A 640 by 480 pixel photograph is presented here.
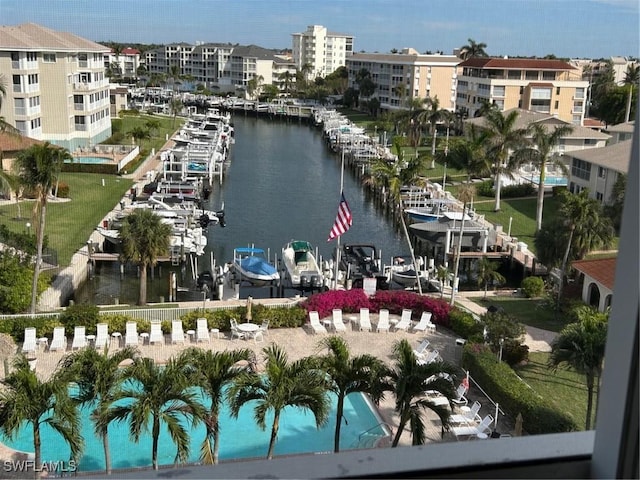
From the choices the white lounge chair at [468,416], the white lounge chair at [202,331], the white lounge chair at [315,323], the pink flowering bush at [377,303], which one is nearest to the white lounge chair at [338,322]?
the white lounge chair at [315,323]

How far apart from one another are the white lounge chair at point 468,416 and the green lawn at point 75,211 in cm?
866

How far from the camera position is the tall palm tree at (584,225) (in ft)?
36.7

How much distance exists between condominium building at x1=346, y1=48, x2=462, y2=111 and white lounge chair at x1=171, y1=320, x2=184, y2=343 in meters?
34.4

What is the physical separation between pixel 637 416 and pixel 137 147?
87.1 ft

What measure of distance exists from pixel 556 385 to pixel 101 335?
583cm

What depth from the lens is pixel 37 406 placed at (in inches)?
214

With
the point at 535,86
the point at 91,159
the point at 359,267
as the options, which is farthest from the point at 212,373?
the point at 535,86

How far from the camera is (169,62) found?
58438 mm

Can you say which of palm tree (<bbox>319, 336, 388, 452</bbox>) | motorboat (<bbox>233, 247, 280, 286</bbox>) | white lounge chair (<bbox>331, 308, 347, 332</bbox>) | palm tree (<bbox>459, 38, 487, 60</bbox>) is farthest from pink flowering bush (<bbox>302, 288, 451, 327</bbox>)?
palm tree (<bbox>319, 336, 388, 452</bbox>)

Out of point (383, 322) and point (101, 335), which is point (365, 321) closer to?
point (383, 322)

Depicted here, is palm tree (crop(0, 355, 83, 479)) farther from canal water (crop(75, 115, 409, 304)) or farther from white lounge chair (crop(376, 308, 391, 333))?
canal water (crop(75, 115, 409, 304))

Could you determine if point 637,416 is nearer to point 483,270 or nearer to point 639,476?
point 639,476

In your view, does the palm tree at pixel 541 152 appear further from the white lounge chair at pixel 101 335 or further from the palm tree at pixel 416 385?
the palm tree at pixel 416 385

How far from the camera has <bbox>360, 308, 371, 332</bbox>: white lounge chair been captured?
396 inches
